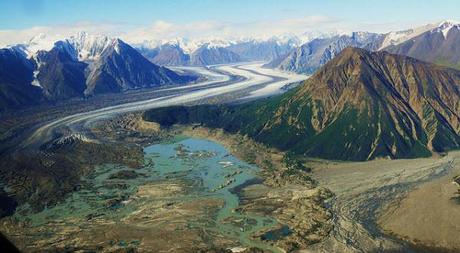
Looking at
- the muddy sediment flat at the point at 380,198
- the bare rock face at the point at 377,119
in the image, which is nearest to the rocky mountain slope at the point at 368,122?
the bare rock face at the point at 377,119

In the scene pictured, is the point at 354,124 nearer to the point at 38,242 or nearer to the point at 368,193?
the point at 368,193

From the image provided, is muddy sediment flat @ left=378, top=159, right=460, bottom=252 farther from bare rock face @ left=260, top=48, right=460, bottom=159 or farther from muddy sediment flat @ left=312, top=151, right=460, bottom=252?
bare rock face @ left=260, top=48, right=460, bottom=159

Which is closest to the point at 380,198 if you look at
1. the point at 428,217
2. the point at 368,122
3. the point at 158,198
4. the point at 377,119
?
Result: the point at 428,217

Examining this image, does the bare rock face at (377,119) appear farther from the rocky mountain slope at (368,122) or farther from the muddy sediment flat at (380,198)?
the muddy sediment flat at (380,198)

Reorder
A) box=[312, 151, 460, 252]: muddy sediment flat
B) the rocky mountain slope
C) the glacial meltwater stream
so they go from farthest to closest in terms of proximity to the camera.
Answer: the rocky mountain slope < the glacial meltwater stream < box=[312, 151, 460, 252]: muddy sediment flat

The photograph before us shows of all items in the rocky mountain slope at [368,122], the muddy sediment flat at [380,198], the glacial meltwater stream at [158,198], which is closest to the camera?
the muddy sediment flat at [380,198]

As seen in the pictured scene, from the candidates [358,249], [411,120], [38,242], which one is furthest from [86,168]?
[411,120]

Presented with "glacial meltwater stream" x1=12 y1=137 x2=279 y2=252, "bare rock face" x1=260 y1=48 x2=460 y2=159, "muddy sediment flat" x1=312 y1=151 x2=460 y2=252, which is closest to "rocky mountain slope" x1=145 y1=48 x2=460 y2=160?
"bare rock face" x1=260 y1=48 x2=460 y2=159

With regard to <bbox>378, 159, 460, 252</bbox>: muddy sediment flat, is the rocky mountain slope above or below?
above

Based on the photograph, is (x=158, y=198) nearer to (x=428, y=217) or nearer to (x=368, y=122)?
(x=428, y=217)

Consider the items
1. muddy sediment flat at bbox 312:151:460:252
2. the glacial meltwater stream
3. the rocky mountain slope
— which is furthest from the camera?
the rocky mountain slope

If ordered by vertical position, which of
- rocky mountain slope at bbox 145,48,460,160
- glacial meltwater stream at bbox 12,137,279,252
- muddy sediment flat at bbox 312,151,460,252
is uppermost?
rocky mountain slope at bbox 145,48,460,160
